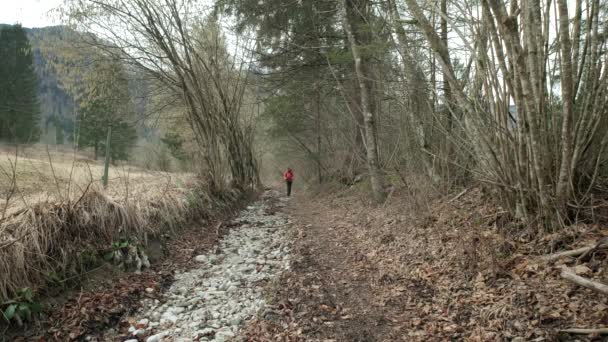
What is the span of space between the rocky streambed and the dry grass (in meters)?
1.06

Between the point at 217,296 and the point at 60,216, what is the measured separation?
219 centimetres

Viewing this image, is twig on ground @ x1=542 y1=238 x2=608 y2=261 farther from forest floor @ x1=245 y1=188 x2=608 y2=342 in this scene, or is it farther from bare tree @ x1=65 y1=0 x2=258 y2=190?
bare tree @ x1=65 y1=0 x2=258 y2=190

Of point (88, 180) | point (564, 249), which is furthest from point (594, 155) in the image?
point (88, 180)

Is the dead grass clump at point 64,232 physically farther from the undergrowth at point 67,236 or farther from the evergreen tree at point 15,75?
the evergreen tree at point 15,75

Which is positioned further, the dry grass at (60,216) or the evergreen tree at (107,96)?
the evergreen tree at (107,96)

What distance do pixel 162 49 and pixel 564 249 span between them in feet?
29.1

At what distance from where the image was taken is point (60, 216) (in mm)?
4184

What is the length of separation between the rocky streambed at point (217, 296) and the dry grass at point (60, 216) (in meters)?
1.06

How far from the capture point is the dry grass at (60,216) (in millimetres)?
3508

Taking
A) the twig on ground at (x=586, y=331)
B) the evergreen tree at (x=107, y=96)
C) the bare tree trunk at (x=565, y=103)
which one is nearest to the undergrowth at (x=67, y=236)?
the evergreen tree at (x=107, y=96)

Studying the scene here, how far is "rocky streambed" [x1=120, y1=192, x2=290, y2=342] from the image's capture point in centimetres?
330

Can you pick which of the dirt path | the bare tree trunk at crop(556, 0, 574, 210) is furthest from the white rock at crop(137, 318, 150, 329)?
the bare tree trunk at crop(556, 0, 574, 210)

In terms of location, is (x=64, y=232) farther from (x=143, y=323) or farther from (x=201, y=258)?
(x=201, y=258)

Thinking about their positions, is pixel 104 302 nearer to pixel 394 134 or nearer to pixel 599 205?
pixel 599 205
